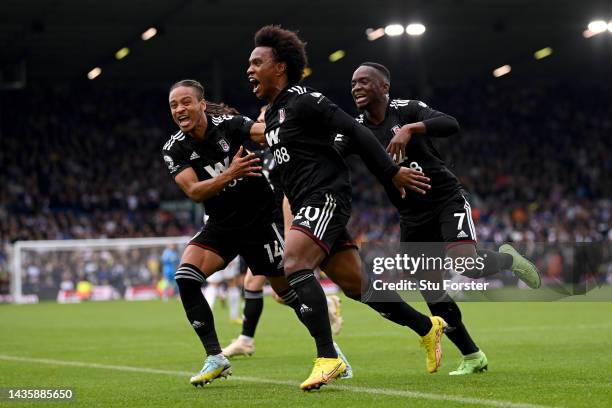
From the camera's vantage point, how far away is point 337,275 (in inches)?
295

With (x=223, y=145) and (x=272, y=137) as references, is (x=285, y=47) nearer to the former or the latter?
(x=272, y=137)

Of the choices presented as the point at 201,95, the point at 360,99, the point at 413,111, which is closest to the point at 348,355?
the point at 413,111

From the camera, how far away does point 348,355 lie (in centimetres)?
1084

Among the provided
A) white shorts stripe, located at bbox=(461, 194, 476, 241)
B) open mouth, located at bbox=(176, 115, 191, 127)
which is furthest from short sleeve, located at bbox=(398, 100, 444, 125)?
open mouth, located at bbox=(176, 115, 191, 127)

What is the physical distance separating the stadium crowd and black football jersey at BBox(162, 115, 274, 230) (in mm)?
26880

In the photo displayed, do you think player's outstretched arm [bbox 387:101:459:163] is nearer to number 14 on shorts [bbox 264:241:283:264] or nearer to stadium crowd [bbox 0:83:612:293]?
number 14 on shorts [bbox 264:241:283:264]

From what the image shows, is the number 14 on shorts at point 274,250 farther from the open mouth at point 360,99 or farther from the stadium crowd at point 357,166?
the stadium crowd at point 357,166

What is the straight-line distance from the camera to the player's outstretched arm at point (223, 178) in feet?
24.7

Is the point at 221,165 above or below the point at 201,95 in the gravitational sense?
below

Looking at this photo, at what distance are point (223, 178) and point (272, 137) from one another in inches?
21.3

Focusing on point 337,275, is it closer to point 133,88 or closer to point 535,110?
point 133,88

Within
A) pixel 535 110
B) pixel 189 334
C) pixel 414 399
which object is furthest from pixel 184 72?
pixel 414 399

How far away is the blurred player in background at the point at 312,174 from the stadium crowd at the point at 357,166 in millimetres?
27788

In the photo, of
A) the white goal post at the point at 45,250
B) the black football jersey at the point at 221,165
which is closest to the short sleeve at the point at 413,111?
the black football jersey at the point at 221,165
